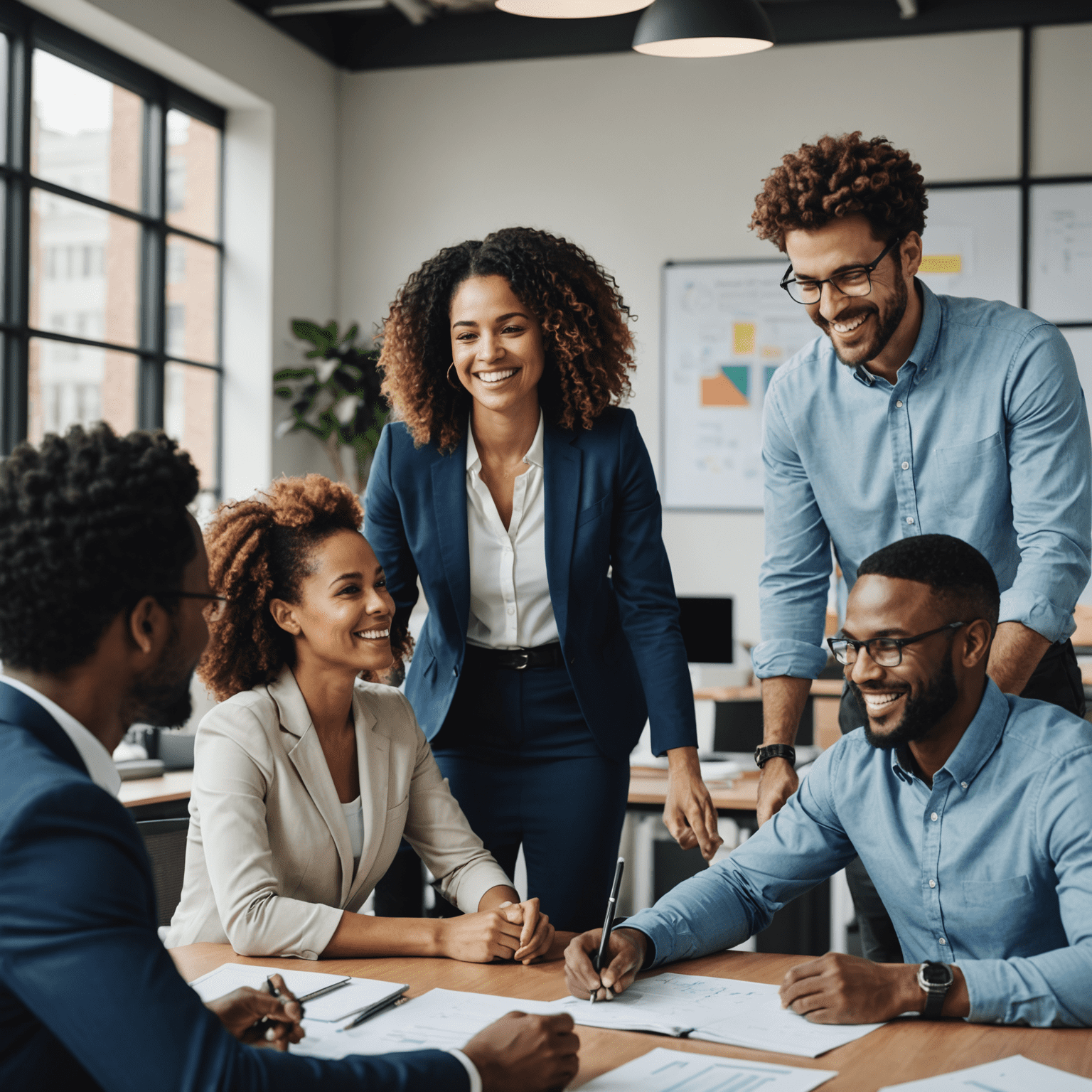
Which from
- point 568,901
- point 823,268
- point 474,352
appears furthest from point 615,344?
point 568,901

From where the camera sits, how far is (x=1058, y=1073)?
125cm

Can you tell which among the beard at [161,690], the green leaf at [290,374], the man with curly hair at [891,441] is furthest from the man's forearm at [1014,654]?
the green leaf at [290,374]

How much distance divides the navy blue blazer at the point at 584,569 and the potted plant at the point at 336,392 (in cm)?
394

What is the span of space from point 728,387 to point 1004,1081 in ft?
16.9

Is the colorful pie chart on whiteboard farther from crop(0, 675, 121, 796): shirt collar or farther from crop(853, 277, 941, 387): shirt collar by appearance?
crop(0, 675, 121, 796): shirt collar

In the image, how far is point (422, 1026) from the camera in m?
1.40

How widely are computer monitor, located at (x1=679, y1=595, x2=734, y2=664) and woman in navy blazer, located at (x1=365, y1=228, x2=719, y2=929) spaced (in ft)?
8.00

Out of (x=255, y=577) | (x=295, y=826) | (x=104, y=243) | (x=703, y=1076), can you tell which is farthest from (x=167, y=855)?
(x=104, y=243)

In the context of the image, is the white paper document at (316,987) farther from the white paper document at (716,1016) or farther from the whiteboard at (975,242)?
the whiteboard at (975,242)

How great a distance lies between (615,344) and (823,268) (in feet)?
1.61

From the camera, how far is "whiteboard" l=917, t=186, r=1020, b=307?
5.86 m

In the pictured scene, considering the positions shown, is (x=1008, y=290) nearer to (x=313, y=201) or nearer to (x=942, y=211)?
(x=942, y=211)

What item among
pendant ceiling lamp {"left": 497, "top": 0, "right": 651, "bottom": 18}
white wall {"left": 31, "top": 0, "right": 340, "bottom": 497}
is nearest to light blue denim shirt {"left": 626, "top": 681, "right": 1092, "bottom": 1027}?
pendant ceiling lamp {"left": 497, "top": 0, "right": 651, "bottom": 18}

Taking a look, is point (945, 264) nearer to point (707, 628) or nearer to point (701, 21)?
point (707, 628)
